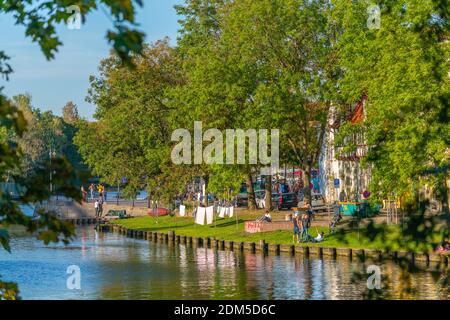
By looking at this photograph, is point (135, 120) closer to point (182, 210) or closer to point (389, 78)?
point (182, 210)

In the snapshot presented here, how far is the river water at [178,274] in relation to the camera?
41812 mm

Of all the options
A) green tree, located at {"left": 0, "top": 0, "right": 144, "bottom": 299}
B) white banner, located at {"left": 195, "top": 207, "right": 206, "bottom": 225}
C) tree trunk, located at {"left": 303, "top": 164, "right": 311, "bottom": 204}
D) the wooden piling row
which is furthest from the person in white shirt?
green tree, located at {"left": 0, "top": 0, "right": 144, "bottom": 299}

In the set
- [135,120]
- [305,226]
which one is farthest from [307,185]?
[135,120]

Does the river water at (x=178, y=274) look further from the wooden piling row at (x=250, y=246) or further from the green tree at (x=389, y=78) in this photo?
the green tree at (x=389, y=78)

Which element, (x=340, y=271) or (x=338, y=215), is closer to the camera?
(x=340, y=271)

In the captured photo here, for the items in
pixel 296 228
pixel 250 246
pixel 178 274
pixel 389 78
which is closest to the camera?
pixel 389 78

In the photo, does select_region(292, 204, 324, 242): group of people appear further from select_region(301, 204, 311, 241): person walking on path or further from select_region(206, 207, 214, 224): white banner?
select_region(206, 207, 214, 224): white banner

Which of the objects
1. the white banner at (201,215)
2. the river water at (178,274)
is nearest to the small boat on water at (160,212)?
the white banner at (201,215)

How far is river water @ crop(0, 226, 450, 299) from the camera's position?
137 ft

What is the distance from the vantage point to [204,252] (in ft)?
209

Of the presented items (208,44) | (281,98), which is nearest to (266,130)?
(281,98)

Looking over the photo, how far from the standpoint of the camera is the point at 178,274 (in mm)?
51031
